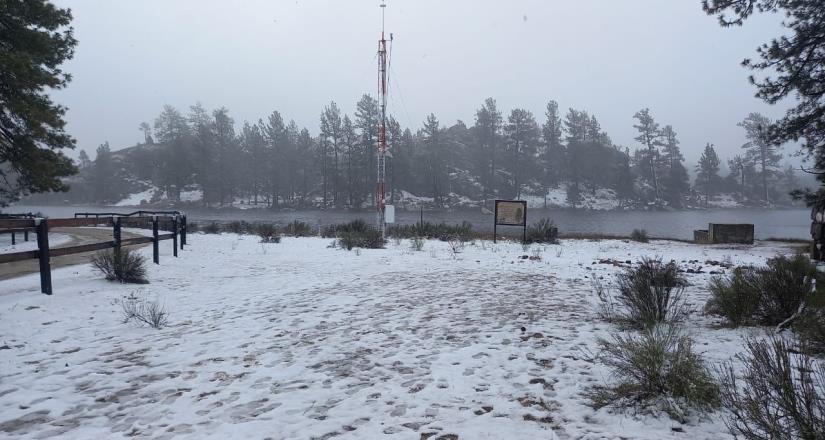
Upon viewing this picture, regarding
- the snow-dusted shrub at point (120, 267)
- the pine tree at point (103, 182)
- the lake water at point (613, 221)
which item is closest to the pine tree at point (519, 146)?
the lake water at point (613, 221)

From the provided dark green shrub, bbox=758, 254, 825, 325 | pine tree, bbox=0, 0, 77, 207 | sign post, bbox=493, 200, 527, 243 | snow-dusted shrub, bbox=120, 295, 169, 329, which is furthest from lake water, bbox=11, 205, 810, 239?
snow-dusted shrub, bbox=120, 295, 169, 329

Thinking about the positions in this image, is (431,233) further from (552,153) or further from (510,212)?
(552,153)

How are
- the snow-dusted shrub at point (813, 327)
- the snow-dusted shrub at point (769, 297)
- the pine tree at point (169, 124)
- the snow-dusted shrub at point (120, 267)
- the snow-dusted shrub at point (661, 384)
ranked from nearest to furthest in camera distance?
the snow-dusted shrub at point (661, 384)
the snow-dusted shrub at point (813, 327)
the snow-dusted shrub at point (769, 297)
the snow-dusted shrub at point (120, 267)
the pine tree at point (169, 124)

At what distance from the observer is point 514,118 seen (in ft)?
267

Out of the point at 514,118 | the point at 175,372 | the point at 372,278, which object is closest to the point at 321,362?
the point at 175,372

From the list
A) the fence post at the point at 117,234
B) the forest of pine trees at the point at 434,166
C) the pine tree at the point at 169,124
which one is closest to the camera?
the fence post at the point at 117,234

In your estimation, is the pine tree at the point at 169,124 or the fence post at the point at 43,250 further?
the pine tree at the point at 169,124

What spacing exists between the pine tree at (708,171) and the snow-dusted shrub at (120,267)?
99.8 m

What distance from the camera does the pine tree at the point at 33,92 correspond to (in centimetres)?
1345

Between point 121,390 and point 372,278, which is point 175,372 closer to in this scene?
point 121,390

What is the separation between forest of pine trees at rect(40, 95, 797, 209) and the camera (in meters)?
74.4

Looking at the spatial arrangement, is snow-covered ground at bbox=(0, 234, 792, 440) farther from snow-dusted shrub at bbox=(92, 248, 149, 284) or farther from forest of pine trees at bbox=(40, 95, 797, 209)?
forest of pine trees at bbox=(40, 95, 797, 209)

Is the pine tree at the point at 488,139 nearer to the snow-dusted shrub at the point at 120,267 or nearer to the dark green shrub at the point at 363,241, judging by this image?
the dark green shrub at the point at 363,241

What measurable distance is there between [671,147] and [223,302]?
94.0 metres
